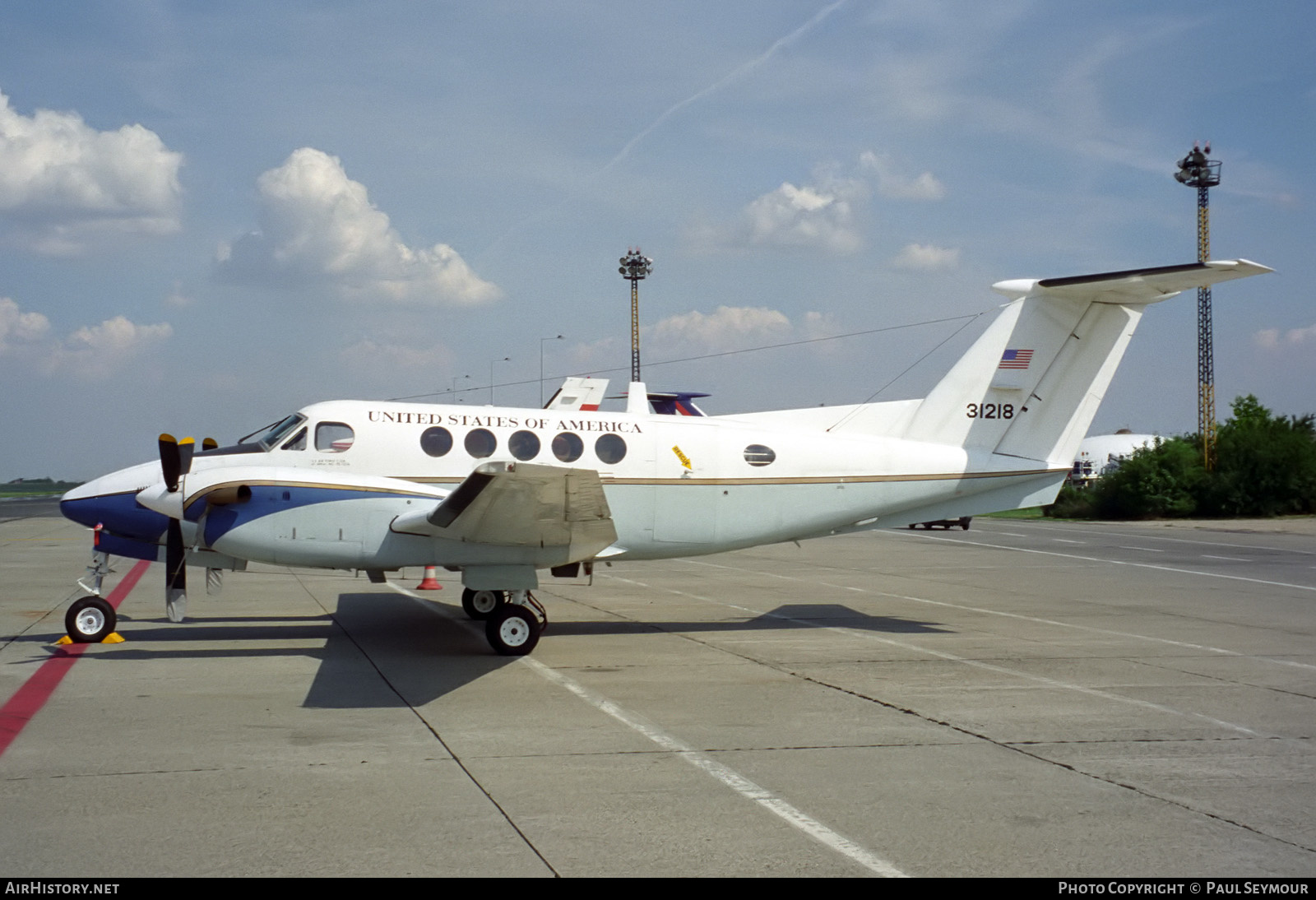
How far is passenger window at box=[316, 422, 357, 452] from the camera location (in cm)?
1212

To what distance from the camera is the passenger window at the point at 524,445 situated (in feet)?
40.4

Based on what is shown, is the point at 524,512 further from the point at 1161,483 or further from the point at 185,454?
the point at 1161,483

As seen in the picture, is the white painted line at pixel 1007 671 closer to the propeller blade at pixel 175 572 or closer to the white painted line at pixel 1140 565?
the propeller blade at pixel 175 572

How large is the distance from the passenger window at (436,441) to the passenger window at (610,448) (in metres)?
1.77

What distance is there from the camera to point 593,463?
1260cm

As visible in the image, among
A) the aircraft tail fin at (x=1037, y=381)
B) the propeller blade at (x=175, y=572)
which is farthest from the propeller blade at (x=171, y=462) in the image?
the aircraft tail fin at (x=1037, y=381)

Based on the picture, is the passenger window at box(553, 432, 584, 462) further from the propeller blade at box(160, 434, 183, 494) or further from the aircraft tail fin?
the aircraft tail fin

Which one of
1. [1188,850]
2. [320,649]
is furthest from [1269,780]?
[320,649]

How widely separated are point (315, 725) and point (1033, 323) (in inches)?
420

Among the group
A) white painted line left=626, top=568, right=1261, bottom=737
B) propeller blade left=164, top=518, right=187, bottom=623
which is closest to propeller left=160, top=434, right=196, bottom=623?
propeller blade left=164, top=518, right=187, bottom=623

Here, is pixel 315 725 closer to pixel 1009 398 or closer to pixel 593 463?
pixel 593 463

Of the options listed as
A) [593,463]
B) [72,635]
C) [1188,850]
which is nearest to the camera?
[1188,850]

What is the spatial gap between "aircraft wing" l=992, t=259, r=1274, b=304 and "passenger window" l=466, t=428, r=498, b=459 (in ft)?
24.0


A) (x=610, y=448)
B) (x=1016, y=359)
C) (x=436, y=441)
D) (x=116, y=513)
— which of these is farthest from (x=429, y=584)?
(x=1016, y=359)
